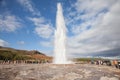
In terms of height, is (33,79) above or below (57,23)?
below

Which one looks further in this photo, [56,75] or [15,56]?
[15,56]

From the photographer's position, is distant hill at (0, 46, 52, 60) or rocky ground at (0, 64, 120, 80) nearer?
rocky ground at (0, 64, 120, 80)

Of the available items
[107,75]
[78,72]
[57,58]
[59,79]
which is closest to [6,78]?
[59,79]

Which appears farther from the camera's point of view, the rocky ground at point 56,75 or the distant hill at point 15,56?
the distant hill at point 15,56

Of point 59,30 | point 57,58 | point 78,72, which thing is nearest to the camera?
point 78,72

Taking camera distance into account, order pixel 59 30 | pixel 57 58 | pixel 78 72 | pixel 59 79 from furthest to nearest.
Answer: pixel 59 30
pixel 57 58
pixel 78 72
pixel 59 79

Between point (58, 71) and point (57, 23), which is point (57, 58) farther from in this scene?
point (58, 71)

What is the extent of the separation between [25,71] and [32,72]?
745mm

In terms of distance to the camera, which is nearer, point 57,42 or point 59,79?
point 59,79

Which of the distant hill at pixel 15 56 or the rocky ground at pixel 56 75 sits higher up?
the distant hill at pixel 15 56

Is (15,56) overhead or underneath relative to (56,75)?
overhead

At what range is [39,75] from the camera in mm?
14211

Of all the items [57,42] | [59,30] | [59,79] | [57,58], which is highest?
[59,30]

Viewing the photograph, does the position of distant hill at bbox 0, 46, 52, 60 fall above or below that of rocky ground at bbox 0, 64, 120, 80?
above
